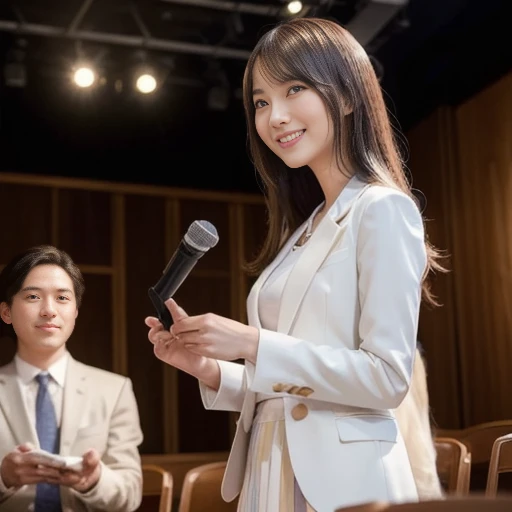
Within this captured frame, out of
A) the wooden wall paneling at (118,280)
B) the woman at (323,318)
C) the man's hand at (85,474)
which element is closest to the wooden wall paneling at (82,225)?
the wooden wall paneling at (118,280)

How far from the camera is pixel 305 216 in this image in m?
1.79

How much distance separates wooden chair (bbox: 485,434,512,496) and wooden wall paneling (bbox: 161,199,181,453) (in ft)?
12.2

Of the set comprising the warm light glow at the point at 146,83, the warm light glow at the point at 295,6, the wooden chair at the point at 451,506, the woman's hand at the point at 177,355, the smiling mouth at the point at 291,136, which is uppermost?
the warm light glow at the point at 295,6

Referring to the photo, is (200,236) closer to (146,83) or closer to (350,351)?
(350,351)

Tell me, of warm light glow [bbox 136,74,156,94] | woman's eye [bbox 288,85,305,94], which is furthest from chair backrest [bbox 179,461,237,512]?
warm light glow [bbox 136,74,156,94]

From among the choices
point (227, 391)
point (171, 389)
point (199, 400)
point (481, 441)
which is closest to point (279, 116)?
point (227, 391)

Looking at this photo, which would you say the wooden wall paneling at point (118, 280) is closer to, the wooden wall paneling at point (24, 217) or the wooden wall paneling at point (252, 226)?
the wooden wall paneling at point (24, 217)

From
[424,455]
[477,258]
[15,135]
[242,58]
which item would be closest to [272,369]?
[424,455]

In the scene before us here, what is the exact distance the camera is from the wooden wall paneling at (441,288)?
16.4 feet

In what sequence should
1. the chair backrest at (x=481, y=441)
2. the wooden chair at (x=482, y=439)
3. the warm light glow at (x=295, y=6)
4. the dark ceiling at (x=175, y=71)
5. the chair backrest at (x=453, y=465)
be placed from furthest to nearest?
the dark ceiling at (x=175, y=71) → the warm light glow at (x=295, y=6) → the chair backrest at (x=481, y=441) → the wooden chair at (x=482, y=439) → the chair backrest at (x=453, y=465)

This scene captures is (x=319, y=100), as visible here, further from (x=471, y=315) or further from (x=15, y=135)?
(x=15, y=135)

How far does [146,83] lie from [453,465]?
301 centimetres

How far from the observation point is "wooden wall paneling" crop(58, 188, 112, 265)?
5723 millimetres

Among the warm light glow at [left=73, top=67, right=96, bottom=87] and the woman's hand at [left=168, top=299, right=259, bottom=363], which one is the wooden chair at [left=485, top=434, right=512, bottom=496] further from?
the warm light glow at [left=73, top=67, right=96, bottom=87]
